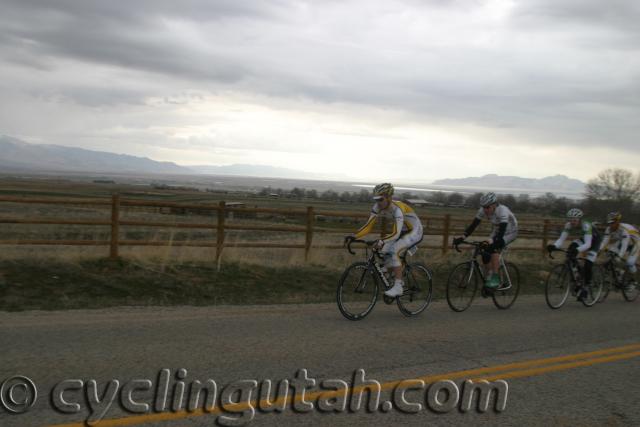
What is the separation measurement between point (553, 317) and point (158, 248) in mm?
7981

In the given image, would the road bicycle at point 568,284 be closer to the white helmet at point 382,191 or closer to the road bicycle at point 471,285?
the road bicycle at point 471,285

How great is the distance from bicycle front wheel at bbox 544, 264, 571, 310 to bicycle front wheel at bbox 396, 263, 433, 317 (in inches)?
111

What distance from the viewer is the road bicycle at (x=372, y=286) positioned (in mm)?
8641

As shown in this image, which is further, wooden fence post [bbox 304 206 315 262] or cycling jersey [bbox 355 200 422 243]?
wooden fence post [bbox 304 206 315 262]

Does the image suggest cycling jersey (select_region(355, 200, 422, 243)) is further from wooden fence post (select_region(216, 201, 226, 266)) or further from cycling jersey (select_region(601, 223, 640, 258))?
cycling jersey (select_region(601, 223, 640, 258))

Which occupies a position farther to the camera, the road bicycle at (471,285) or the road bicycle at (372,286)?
the road bicycle at (471,285)

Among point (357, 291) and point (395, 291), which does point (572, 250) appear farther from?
point (357, 291)

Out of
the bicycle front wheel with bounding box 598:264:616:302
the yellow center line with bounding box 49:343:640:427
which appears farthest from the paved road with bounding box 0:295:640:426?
the bicycle front wheel with bounding box 598:264:616:302

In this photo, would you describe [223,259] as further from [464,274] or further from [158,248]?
[464,274]

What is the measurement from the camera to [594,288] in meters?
11.6

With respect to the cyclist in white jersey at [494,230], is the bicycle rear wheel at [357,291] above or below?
below

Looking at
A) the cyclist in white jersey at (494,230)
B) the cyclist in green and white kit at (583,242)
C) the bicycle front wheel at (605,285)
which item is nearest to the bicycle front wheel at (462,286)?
the cyclist in white jersey at (494,230)

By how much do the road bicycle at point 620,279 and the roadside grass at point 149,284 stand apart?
3641 mm

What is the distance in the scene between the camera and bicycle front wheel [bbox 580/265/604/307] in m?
11.4
